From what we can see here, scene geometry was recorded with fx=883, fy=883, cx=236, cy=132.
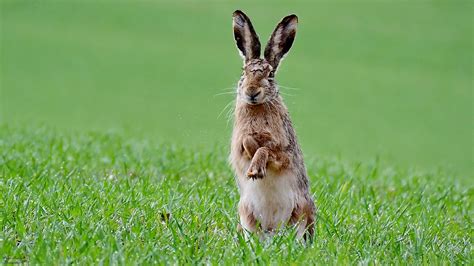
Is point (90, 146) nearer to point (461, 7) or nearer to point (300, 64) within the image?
point (300, 64)

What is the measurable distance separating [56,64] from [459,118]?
1029 cm

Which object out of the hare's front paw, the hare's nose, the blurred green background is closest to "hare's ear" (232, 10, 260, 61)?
the hare's nose

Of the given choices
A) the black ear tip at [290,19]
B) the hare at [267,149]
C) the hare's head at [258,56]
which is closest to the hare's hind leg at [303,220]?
the hare at [267,149]

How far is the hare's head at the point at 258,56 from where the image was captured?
17.0 ft

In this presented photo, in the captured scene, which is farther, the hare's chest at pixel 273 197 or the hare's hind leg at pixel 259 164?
the hare's chest at pixel 273 197

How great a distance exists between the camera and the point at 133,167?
8234 mm

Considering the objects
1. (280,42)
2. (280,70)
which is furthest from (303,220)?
(280,70)

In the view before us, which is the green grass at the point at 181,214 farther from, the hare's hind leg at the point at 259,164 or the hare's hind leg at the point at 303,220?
the hare's hind leg at the point at 259,164

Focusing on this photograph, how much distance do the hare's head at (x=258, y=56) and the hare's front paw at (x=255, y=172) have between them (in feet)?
1.36

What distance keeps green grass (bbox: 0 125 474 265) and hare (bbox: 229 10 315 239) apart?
199 millimetres

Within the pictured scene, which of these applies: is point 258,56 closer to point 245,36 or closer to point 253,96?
point 245,36

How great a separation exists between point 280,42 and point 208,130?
91 cm

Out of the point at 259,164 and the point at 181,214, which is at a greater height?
the point at 259,164

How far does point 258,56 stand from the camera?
213 inches
